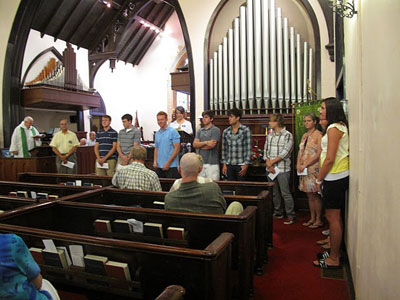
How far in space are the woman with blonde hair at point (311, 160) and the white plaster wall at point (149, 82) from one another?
11.1m

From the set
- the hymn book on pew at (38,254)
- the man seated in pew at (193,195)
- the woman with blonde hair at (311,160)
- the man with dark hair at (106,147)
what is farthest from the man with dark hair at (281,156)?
the hymn book on pew at (38,254)

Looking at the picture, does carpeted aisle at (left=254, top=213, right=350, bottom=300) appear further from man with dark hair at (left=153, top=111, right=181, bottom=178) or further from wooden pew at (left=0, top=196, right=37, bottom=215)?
wooden pew at (left=0, top=196, right=37, bottom=215)

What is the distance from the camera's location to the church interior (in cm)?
154

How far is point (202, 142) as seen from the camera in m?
4.49

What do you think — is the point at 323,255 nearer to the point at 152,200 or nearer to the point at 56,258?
the point at 152,200

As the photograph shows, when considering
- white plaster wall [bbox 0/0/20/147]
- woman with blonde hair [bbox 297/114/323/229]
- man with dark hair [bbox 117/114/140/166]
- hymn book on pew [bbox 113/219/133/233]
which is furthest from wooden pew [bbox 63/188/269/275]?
white plaster wall [bbox 0/0/20/147]

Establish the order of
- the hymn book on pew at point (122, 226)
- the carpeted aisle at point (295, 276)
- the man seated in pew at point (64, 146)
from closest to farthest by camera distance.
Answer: the hymn book on pew at point (122, 226) → the carpeted aisle at point (295, 276) → the man seated in pew at point (64, 146)

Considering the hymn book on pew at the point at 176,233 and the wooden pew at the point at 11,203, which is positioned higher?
the wooden pew at the point at 11,203

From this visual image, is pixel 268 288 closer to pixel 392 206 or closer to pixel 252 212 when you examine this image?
pixel 252 212

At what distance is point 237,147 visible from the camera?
4434 mm

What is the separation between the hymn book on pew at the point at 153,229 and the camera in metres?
2.13

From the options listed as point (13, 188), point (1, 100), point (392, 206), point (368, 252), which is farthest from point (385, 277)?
point (1, 100)

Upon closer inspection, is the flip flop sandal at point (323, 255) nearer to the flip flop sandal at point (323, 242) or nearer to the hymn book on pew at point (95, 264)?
the flip flop sandal at point (323, 242)

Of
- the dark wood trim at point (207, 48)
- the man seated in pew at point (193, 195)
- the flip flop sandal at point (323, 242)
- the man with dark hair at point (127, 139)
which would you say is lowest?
the flip flop sandal at point (323, 242)
